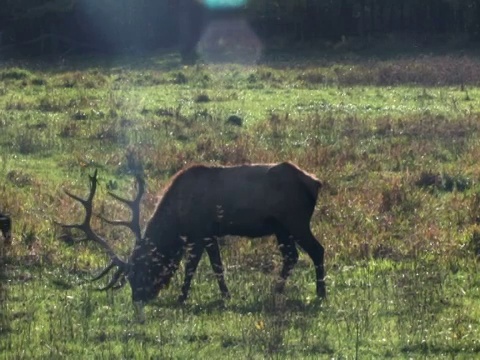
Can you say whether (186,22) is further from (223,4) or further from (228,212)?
(228,212)

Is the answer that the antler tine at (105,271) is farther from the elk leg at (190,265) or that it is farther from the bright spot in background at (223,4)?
the bright spot in background at (223,4)

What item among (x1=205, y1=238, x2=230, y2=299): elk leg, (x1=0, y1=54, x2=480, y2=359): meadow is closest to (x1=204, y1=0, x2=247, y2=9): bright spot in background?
(x1=0, y1=54, x2=480, y2=359): meadow

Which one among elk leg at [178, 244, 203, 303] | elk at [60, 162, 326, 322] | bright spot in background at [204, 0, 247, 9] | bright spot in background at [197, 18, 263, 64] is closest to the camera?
elk leg at [178, 244, 203, 303]

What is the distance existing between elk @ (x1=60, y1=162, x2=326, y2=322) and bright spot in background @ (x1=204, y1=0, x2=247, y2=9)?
4277cm

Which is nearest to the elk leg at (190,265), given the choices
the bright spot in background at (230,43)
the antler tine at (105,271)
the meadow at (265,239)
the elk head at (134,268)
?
the meadow at (265,239)

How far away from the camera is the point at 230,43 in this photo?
49125mm

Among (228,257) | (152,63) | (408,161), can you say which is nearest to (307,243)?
(228,257)

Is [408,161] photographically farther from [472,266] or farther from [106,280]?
→ [106,280]

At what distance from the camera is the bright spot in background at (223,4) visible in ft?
175

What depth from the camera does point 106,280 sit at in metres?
10.9

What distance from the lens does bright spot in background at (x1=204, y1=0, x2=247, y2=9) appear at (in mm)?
53219

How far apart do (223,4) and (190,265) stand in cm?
4414

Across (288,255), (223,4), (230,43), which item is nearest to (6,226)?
(288,255)

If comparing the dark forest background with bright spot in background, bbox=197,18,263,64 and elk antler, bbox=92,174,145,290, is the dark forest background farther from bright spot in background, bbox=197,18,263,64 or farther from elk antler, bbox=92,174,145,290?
elk antler, bbox=92,174,145,290
